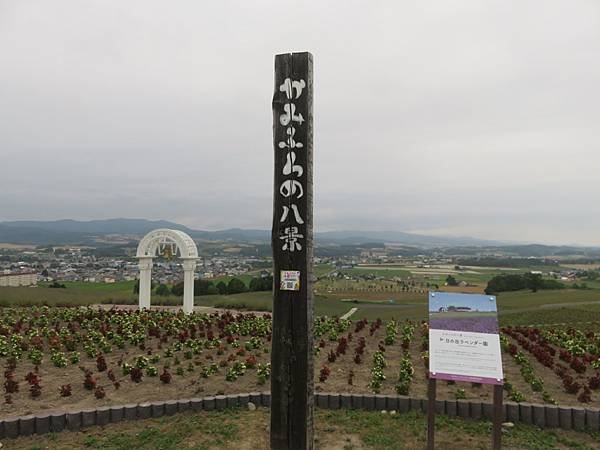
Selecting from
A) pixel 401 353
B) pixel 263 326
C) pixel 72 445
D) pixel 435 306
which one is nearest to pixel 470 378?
pixel 435 306

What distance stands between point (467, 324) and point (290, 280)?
7.48 ft

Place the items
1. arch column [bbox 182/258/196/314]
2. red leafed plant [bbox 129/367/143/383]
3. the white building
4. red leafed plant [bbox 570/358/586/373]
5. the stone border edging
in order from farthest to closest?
the white building → arch column [bbox 182/258/196/314] → red leafed plant [bbox 570/358/586/373] → red leafed plant [bbox 129/367/143/383] → the stone border edging

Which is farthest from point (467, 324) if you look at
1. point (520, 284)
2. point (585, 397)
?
point (520, 284)

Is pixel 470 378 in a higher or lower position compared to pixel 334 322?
higher

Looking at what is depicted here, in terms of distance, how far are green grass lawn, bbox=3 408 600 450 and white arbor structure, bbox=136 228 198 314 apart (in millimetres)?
10841

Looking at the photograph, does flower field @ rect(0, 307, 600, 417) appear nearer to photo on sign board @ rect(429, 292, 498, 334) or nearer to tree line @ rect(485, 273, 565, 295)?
photo on sign board @ rect(429, 292, 498, 334)

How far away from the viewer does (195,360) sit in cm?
942

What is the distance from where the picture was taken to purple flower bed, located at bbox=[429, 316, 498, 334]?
5.38m

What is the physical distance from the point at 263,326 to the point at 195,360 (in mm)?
3751

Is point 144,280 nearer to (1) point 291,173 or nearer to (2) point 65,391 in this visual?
(2) point 65,391

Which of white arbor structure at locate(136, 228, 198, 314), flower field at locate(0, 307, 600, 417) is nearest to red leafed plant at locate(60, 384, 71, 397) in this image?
flower field at locate(0, 307, 600, 417)

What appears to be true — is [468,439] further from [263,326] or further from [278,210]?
[263,326]

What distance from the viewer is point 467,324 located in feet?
17.9

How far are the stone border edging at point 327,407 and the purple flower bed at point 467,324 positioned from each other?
5.68 feet
